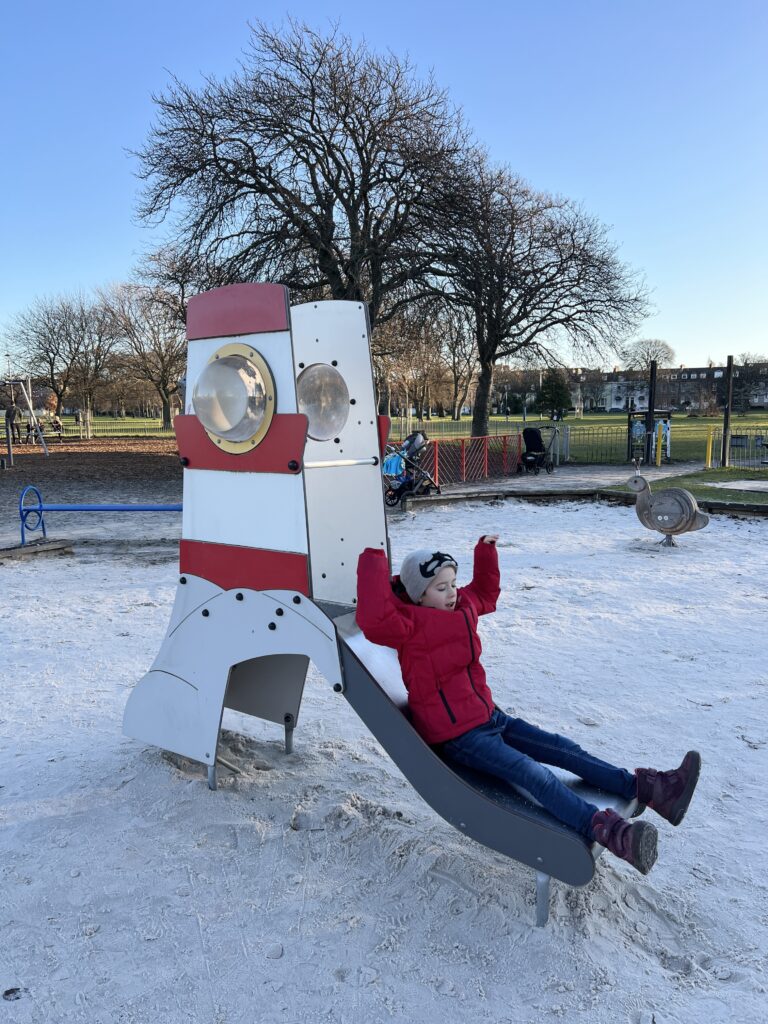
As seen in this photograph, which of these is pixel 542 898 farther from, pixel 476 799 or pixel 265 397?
pixel 265 397

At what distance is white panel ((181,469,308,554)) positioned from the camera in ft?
8.94

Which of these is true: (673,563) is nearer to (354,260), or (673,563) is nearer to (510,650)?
(510,650)

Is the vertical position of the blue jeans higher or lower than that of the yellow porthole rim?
lower

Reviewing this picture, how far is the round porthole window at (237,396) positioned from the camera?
2676 millimetres

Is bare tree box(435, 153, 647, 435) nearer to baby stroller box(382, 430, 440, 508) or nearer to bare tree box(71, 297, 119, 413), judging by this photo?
baby stroller box(382, 430, 440, 508)

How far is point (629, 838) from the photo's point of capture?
2.16 meters

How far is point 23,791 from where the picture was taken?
3.18 meters

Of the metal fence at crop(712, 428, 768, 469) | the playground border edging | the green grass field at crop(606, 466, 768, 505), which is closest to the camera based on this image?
the green grass field at crop(606, 466, 768, 505)

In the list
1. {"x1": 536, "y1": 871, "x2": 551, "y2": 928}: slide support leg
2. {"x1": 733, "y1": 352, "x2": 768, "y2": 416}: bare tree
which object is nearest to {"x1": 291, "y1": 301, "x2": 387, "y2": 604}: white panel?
{"x1": 536, "y1": 871, "x2": 551, "y2": 928}: slide support leg

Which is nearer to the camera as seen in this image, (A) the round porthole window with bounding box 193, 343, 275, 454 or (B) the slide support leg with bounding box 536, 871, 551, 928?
(B) the slide support leg with bounding box 536, 871, 551, 928

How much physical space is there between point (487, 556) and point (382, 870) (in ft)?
3.86

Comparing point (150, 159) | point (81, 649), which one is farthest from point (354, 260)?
point (81, 649)

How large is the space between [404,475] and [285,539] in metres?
10.2

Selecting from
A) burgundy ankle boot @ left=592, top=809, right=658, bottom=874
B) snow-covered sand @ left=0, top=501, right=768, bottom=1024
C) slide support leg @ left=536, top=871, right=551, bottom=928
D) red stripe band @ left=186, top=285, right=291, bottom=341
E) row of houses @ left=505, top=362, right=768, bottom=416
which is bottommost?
snow-covered sand @ left=0, top=501, right=768, bottom=1024
